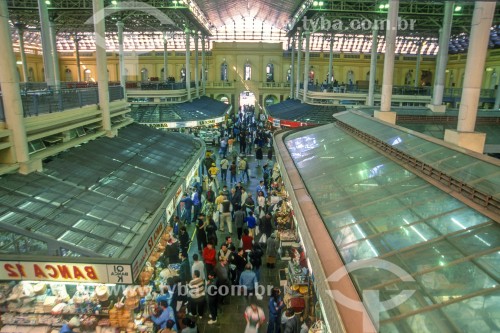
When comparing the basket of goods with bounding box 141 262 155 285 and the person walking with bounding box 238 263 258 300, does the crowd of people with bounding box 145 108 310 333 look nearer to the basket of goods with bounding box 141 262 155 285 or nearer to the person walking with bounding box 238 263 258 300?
the person walking with bounding box 238 263 258 300

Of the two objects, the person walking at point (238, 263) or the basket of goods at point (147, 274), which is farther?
the person walking at point (238, 263)

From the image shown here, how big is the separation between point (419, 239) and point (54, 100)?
8116 mm

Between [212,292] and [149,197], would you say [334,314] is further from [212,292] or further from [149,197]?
[149,197]

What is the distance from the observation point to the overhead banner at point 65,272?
537 centimetres

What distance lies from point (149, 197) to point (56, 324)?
2.97m

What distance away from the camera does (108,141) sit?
11.3 metres

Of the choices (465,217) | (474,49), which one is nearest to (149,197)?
(465,217)

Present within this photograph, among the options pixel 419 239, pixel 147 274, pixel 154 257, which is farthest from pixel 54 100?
pixel 419 239

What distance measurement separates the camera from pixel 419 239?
4652mm

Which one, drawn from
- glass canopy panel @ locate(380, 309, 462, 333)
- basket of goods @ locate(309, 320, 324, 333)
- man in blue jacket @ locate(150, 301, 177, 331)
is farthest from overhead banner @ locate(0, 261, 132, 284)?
glass canopy panel @ locate(380, 309, 462, 333)

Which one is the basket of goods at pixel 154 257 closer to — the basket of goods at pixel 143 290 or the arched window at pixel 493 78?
the basket of goods at pixel 143 290

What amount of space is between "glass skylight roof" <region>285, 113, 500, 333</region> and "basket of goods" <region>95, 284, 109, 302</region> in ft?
12.6

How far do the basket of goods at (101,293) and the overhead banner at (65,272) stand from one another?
2.87ft

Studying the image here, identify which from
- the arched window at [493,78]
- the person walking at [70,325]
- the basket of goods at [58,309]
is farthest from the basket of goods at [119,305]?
the arched window at [493,78]
